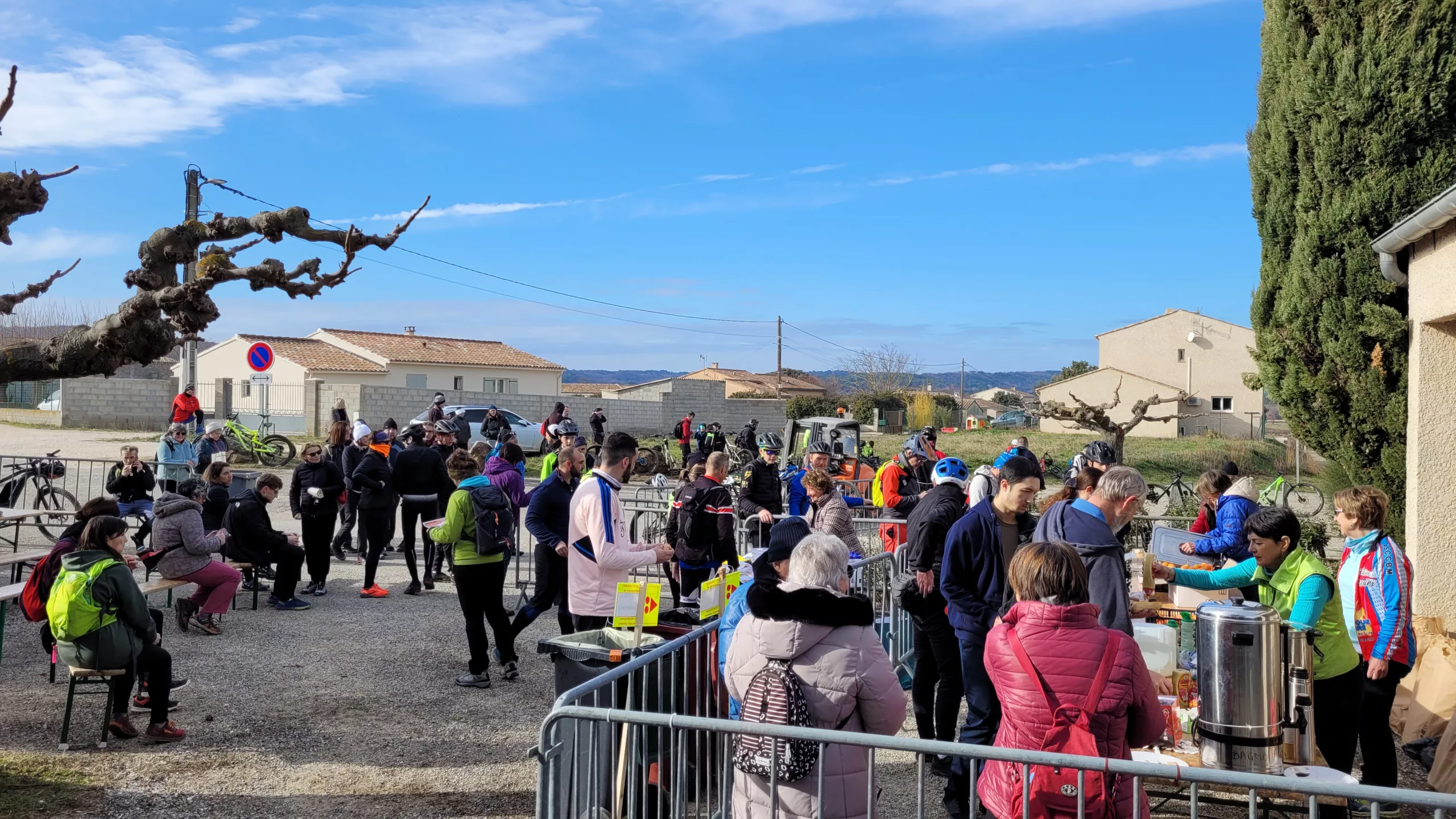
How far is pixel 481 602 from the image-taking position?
24.2 feet

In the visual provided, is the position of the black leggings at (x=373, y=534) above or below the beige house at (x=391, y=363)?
below

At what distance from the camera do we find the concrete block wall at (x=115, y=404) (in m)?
35.5

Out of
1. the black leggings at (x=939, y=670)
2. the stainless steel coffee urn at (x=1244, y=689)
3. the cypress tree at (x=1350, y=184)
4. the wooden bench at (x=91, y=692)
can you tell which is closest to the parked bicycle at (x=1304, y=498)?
the cypress tree at (x=1350, y=184)

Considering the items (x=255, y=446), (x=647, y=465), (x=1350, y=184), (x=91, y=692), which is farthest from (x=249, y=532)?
(x=647, y=465)

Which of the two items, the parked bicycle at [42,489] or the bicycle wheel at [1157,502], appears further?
the bicycle wheel at [1157,502]

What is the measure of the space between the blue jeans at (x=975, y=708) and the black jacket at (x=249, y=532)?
7123 millimetres

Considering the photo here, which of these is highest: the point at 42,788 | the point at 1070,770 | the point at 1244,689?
the point at 1244,689

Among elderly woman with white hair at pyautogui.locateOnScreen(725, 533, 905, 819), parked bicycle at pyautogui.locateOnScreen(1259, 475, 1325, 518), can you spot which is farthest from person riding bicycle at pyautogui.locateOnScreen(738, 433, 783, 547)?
parked bicycle at pyautogui.locateOnScreen(1259, 475, 1325, 518)

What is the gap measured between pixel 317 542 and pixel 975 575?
7.66 m

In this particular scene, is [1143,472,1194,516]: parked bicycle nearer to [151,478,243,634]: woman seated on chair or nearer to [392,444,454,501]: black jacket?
[392,444,454,501]: black jacket

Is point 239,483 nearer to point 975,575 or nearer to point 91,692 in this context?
point 91,692

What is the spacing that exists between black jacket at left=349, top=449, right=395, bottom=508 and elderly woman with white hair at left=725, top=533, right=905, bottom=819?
756cm

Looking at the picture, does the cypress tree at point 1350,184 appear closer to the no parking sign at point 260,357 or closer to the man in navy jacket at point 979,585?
the man in navy jacket at point 979,585

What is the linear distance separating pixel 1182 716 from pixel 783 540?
2.10 meters
